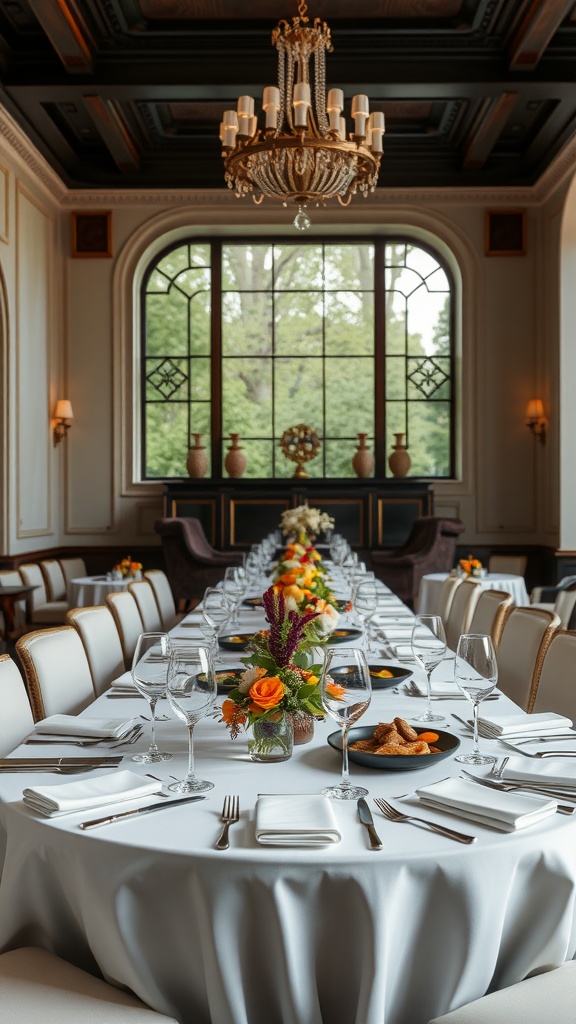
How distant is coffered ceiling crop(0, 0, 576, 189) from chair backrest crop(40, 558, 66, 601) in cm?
387

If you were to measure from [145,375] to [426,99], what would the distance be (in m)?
4.31

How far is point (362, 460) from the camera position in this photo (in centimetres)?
973

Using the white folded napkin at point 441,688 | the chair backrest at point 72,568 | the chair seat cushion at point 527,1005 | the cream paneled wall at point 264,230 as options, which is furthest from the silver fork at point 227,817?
the cream paneled wall at point 264,230

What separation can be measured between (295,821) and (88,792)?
0.37m

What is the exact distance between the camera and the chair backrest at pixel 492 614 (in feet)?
11.2

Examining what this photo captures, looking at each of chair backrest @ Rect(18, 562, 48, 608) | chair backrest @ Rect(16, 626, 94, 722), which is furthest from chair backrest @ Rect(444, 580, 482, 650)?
chair backrest @ Rect(18, 562, 48, 608)

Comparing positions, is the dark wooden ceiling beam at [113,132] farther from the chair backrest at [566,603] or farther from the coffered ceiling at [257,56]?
the chair backrest at [566,603]

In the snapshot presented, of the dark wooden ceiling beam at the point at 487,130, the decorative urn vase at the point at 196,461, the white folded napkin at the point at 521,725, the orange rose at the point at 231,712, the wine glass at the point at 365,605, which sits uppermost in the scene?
the dark wooden ceiling beam at the point at 487,130

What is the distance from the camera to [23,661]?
2504mm

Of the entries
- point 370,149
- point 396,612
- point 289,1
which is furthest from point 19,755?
point 289,1

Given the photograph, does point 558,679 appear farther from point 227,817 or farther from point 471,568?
point 471,568

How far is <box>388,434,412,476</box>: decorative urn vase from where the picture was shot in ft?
31.8

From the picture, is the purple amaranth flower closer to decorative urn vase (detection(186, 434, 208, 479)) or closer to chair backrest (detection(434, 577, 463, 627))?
chair backrest (detection(434, 577, 463, 627))

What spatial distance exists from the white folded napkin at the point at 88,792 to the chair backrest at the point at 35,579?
6229mm
